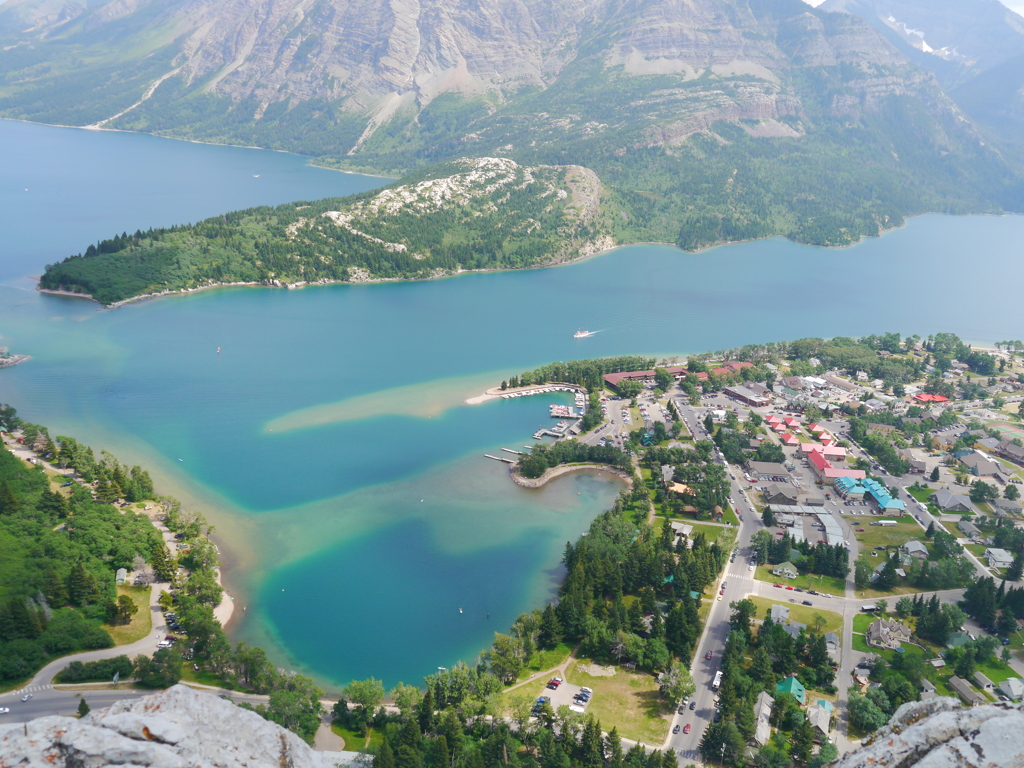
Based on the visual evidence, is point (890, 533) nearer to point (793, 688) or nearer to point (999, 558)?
point (999, 558)

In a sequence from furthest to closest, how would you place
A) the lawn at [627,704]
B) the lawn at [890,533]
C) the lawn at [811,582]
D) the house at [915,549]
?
the lawn at [890,533], the house at [915,549], the lawn at [811,582], the lawn at [627,704]

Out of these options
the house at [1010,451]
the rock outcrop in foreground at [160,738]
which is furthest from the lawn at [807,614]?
the rock outcrop in foreground at [160,738]

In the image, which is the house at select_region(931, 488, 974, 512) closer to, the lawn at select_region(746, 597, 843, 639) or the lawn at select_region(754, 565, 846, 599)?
the lawn at select_region(754, 565, 846, 599)

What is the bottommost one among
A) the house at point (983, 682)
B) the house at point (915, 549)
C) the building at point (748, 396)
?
the house at point (983, 682)

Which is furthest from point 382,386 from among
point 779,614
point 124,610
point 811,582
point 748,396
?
point 779,614

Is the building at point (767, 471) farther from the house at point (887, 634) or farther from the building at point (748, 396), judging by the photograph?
the house at point (887, 634)

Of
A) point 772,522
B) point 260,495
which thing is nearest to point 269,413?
point 260,495

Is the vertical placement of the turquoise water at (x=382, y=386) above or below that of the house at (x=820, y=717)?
above

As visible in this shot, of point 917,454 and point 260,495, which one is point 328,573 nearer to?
point 260,495
